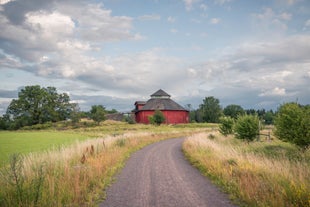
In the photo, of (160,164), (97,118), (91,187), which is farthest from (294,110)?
(97,118)

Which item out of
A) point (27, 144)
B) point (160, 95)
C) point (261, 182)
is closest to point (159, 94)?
point (160, 95)

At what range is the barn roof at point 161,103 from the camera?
244 ft

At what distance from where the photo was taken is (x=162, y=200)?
24.2 feet

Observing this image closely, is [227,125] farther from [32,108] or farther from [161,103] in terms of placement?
[32,108]

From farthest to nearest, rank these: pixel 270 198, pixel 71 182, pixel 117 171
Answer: pixel 117 171, pixel 71 182, pixel 270 198

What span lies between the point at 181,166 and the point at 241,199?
19.6ft

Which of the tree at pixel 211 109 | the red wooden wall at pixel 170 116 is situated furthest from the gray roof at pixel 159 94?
the tree at pixel 211 109

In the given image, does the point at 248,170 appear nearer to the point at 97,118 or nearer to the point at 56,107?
the point at 97,118

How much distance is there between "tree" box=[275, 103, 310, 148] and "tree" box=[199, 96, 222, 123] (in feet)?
267

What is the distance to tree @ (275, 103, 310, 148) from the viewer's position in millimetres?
15617

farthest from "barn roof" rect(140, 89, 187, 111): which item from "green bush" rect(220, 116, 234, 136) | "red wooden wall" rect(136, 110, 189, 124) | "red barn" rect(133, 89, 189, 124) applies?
"green bush" rect(220, 116, 234, 136)

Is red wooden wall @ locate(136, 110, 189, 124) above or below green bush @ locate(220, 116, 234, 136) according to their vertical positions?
above

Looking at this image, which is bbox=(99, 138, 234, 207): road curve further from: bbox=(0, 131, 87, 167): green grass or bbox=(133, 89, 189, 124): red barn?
bbox=(133, 89, 189, 124): red barn

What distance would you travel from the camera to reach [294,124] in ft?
52.7
